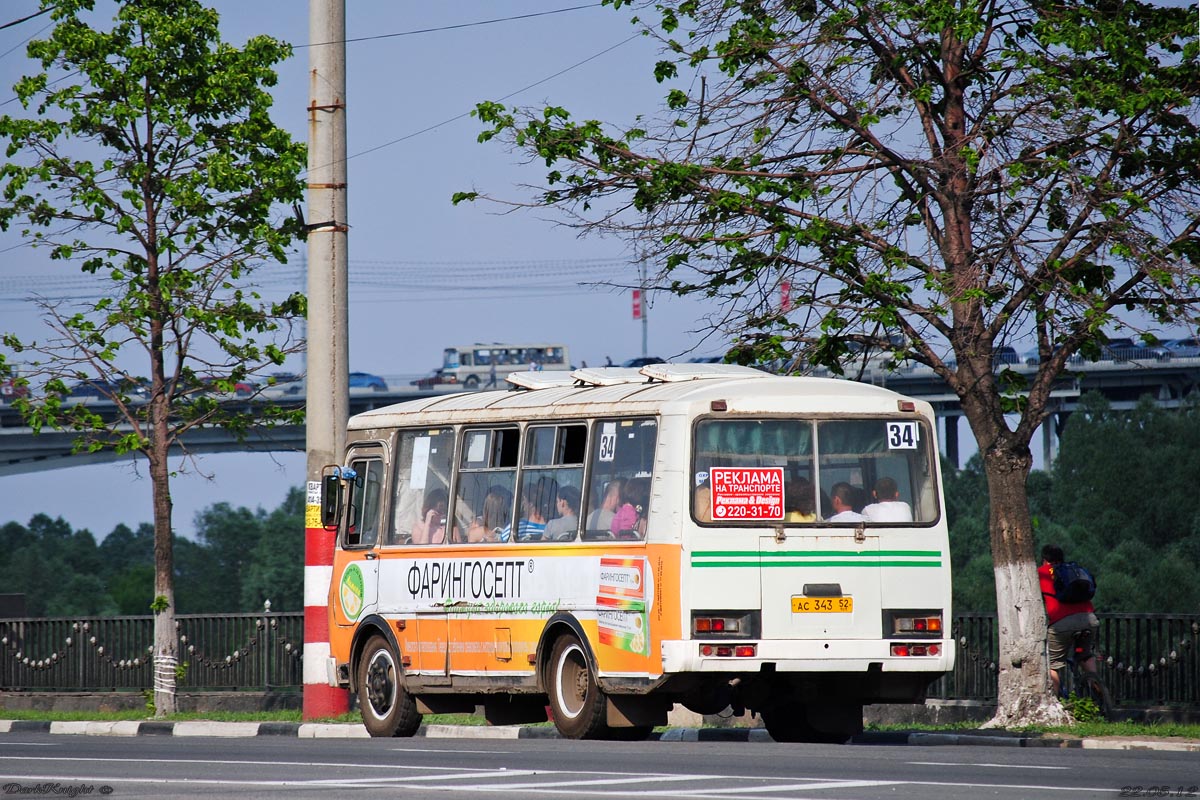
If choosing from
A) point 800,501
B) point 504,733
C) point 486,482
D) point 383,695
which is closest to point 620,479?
point 800,501

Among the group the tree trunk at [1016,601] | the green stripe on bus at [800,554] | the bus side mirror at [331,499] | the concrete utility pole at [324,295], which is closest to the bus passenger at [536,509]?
the green stripe on bus at [800,554]

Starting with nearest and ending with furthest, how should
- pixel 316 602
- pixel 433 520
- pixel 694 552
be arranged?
pixel 694 552, pixel 433 520, pixel 316 602

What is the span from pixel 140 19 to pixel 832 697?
14063 millimetres

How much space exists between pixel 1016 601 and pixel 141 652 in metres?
13.8

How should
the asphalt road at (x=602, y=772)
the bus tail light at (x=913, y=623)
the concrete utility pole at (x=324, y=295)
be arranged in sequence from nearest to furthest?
1. the asphalt road at (x=602, y=772)
2. the bus tail light at (x=913, y=623)
3. the concrete utility pole at (x=324, y=295)

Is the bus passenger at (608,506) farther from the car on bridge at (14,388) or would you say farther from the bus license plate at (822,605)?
the car on bridge at (14,388)

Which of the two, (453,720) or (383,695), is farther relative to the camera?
(453,720)

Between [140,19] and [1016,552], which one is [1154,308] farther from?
[140,19]

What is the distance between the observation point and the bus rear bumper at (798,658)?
14992mm

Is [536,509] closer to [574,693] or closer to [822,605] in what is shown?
[574,693]

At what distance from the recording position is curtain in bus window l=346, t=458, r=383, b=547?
19.0 meters

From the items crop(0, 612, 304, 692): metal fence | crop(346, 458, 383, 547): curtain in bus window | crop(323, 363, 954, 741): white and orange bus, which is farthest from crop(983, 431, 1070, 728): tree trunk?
crop(0, 612, 304, 692): metal fence

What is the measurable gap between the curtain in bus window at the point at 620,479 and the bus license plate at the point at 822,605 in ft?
4.35

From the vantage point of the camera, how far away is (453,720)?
22.1 metres
